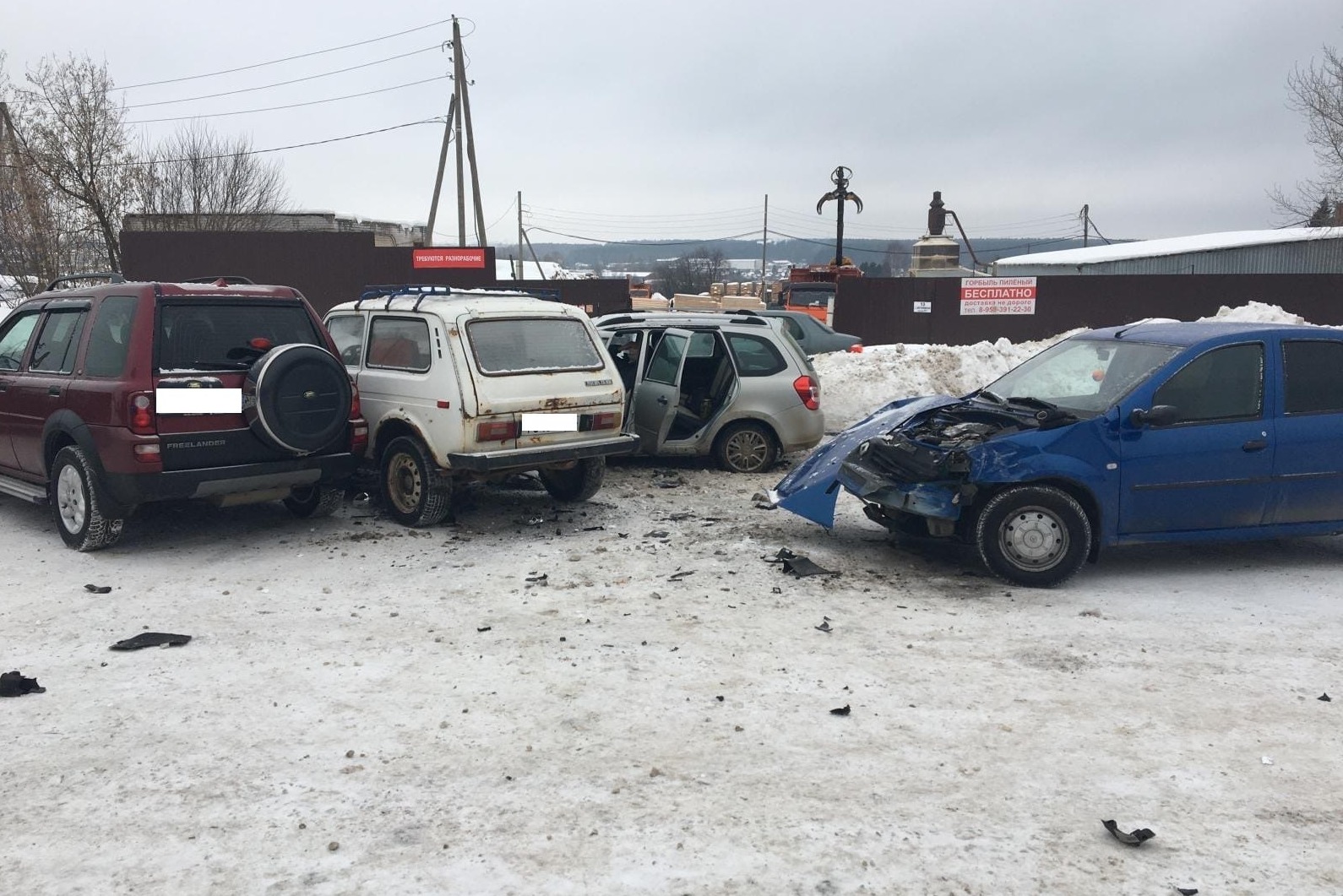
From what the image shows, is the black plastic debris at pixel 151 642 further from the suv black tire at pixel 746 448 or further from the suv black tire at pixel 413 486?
the suv black tire at pixel 746 448

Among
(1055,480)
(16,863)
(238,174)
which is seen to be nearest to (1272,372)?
(1055,480)

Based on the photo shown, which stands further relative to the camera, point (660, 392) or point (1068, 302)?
point (1068, 302)

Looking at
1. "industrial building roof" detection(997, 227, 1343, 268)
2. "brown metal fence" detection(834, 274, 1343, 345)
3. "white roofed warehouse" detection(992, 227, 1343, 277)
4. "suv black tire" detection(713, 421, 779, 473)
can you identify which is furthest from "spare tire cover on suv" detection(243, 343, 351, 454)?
"industrial building roof" detection(997, 227, 1343, 268)

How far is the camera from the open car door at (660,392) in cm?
1012

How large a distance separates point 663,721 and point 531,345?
4.22 meters

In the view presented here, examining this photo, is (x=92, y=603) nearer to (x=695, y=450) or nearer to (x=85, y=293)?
(x=85, y=293)

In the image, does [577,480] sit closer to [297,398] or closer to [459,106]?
[297,398]

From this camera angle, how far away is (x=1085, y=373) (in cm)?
695

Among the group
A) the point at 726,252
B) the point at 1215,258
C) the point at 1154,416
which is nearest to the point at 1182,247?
the point at 1215,258

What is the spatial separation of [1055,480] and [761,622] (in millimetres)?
2232

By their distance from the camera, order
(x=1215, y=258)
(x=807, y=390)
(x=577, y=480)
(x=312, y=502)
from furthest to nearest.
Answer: (x=1215, y=258)
(x=807, y=390)
(x=577, y=480)
(x=312, y=502)

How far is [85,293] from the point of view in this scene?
7570mm

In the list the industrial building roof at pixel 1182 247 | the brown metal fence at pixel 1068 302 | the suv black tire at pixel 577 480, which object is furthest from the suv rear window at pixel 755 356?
the industrial building roof at pixel 1182 247

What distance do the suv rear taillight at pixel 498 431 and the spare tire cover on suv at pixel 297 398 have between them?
1.07 m
